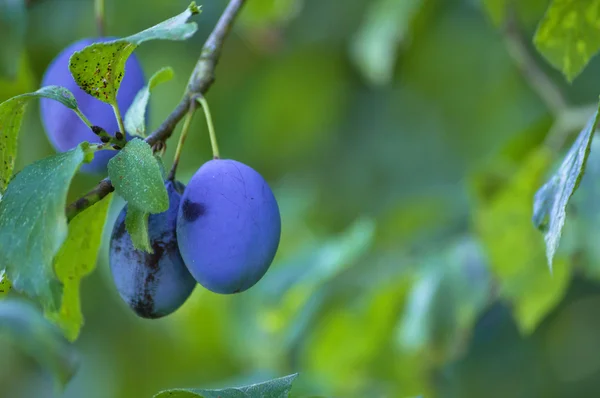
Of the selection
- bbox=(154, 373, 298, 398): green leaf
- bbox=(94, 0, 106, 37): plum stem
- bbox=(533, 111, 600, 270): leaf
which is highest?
bbox=(94, 0, 106, 37): plum stem

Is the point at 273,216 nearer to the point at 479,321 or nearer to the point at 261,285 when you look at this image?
the point at 261,285

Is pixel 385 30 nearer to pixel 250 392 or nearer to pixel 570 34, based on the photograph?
pixel 570 34

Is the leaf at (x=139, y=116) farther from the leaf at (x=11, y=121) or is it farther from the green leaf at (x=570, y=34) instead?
the green leaf at (x=570, y=34)

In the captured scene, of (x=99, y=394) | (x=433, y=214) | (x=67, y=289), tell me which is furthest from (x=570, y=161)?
(x=99, y=394)

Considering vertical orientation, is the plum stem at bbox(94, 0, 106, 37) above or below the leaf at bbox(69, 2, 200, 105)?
below

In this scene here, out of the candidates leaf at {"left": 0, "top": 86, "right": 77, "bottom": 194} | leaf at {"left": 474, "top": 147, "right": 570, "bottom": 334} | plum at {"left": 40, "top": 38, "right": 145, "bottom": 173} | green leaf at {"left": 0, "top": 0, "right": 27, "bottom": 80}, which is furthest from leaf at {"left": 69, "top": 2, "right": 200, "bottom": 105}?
leaf at {"left": 474, "top": 147, "right": 570, "bottom": 334}

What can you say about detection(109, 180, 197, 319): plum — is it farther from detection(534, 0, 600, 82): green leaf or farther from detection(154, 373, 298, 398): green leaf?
detection(534, 0, 600, 82): green leaf

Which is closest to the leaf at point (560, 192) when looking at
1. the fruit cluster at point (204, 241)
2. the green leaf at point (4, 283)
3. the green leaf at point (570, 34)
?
the green leaf at point (570, 34)
